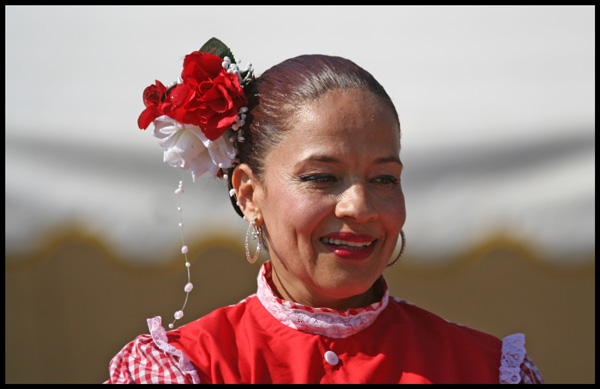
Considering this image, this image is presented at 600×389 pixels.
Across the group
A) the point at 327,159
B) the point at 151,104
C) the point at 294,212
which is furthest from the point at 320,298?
the point at 151,104

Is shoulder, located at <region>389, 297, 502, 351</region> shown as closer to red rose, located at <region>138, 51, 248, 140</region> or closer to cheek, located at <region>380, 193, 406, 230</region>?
cheek, located at <region>380, 193, 406, 230</region>

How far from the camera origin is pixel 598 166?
9.52 ft

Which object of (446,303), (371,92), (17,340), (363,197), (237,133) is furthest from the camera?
(446,303)

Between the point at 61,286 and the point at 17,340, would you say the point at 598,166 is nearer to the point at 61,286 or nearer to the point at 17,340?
the point at 61,286

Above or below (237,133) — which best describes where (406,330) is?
below

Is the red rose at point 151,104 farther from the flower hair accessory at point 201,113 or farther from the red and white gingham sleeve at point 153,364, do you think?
the red and white gingham sleeve at point 153,364

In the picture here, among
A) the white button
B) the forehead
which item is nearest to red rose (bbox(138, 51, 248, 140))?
the forehead

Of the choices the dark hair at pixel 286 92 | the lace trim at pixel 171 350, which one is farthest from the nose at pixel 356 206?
the lace trim at pixel 171 350

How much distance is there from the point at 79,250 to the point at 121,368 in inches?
50.3

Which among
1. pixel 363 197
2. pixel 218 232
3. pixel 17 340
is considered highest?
pixel 363 197

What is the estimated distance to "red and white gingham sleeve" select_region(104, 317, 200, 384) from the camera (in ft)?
5.36

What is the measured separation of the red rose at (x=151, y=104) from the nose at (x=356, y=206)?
2.08 ft

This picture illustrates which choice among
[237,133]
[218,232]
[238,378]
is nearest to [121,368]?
[238,378]

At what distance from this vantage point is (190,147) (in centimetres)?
192
